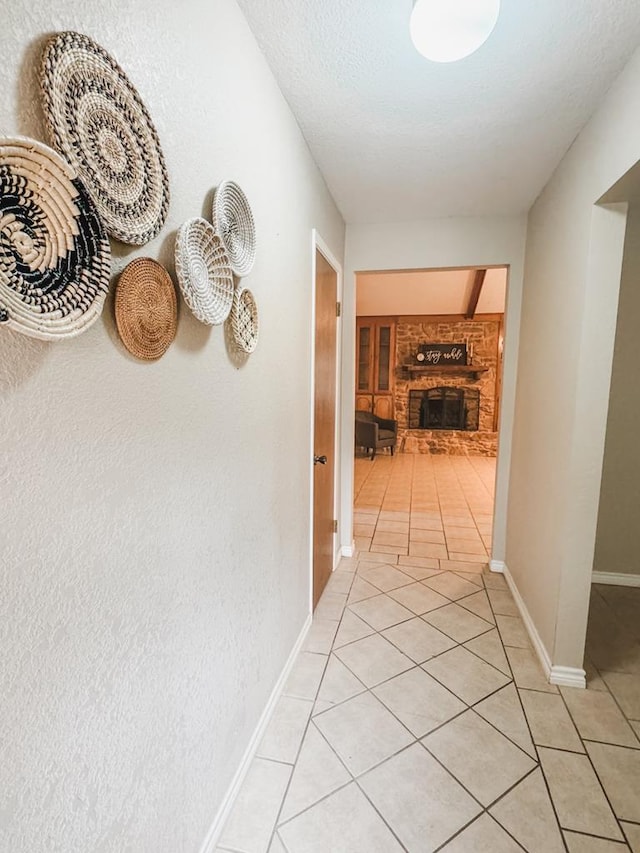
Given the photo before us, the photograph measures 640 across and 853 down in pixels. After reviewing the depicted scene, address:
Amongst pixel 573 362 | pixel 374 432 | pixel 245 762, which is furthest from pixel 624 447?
pixel 374 432

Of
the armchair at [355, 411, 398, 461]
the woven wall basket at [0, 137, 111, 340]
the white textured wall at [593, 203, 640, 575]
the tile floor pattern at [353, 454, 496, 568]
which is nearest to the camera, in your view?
the woven wall basket at [0, 137, 111, 340]

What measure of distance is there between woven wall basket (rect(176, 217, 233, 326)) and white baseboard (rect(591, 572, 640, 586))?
9.65 ft

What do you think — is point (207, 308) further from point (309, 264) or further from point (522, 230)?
point (522, 230)

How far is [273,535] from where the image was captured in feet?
5.49

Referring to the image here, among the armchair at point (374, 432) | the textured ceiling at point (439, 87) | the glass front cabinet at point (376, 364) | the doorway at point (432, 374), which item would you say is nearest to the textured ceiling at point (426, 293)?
the doorway at point (432, 374)

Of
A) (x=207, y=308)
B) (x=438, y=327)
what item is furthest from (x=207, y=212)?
(x=438, y=327)

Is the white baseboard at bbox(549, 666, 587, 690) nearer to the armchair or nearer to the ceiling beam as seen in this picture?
the ceiling beam

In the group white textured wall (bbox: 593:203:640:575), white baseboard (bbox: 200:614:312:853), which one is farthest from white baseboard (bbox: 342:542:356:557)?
white textured wall (bbox: 593:203:640:575)

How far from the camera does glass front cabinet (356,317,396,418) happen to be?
7484mm

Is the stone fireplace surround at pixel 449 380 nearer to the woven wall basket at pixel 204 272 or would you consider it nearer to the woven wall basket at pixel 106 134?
the woven wall basket at pixel 204 272

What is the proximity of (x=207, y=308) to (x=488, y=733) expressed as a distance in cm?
182

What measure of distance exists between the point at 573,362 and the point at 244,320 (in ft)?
4.62

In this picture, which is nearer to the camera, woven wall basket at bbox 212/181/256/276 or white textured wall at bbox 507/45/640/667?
woven wall basket at bbox 212/181/256/276

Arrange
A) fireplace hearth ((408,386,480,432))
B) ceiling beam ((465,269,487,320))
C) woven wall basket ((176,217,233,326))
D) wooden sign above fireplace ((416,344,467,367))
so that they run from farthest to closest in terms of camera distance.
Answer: fireplace hearth ((408,386,480,432))
wooden sign above fireplace ((416,344,467,367))
ceiling beam ((465,269,487,320))
woven wall basket ((176,217,233,326))
